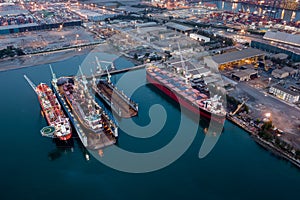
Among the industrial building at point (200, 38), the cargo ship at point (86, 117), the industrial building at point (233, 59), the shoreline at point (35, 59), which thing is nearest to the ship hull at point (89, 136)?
the cargo ship at point (86, 117)

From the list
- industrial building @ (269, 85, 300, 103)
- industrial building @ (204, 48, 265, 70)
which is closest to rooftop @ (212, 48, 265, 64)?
industrial building @ (204, 48, 265, 70)

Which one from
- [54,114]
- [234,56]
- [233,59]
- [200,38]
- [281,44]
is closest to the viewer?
[54,114]

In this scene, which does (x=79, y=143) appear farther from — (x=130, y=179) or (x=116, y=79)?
(x=116, y=79)

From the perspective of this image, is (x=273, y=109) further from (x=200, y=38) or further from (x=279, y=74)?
(x=200, y=38)

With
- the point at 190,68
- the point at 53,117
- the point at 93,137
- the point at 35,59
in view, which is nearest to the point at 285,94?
the point at 190,68

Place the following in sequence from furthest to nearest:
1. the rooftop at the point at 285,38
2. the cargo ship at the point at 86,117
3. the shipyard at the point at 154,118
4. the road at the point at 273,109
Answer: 1. the rooftop at the point at 285,38
2. the road at the point at 273,109
3. the cargo ship at the point at 86,117
4. the shipyard at the point at 154,118

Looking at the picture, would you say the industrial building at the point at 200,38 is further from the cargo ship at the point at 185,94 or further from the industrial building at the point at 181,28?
the cargo ship at the point at 185,94

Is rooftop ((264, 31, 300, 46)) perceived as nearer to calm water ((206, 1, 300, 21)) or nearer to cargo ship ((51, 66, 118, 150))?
calm water ((206, 1, 300, 21))
